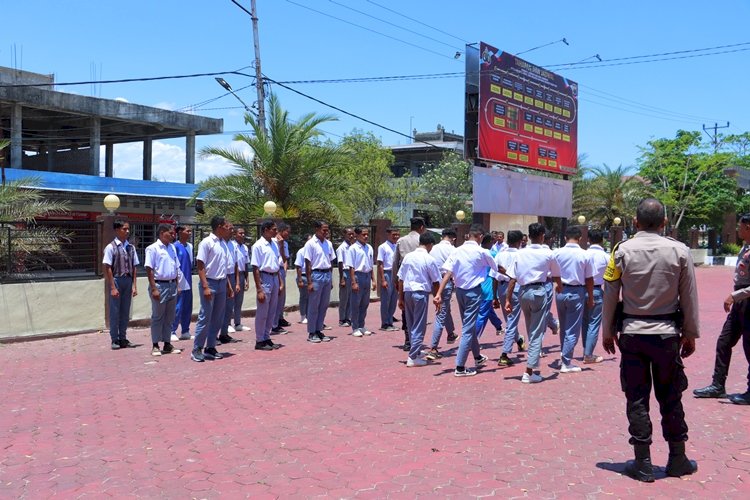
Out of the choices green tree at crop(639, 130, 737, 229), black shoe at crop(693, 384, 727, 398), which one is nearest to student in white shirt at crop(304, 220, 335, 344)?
black shoe at crop(693, 384, 727, 398)

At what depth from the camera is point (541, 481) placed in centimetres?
474

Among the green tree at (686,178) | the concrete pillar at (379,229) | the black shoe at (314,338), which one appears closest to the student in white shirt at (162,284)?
the black shoe at (314,338)

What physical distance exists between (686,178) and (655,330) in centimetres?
4094

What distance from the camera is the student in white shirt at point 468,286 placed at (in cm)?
828

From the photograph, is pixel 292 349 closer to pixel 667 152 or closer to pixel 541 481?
pixel 541 481

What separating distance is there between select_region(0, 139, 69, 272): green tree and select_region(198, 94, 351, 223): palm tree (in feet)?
19.0

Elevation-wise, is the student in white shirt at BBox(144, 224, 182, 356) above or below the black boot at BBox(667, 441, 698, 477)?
above

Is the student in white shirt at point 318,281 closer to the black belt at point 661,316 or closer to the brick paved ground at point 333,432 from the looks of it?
the brick paved ground at point 333,432

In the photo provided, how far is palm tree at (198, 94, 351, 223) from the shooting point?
18.2 m

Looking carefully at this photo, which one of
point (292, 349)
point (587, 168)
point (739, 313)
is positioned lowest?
point (292, 349)

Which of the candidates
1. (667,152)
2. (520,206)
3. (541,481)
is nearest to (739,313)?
(541,481)

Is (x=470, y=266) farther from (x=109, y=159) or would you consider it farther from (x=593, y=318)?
(x=109, y=159)

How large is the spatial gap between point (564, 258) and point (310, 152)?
11184 millimetres

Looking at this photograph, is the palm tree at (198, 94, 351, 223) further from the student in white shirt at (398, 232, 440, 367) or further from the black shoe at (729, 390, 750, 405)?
the black shoe at (729, 390, 750, 405)
